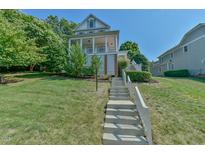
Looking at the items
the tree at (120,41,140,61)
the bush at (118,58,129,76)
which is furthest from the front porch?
the tree at (120,41,140,61)

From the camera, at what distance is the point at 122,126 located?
529cm

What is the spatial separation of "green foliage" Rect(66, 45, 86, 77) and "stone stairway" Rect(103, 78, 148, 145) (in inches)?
323

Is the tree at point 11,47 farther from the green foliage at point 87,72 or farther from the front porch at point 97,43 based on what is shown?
the front porch at point 97,43

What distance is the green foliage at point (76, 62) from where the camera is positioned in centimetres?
1431

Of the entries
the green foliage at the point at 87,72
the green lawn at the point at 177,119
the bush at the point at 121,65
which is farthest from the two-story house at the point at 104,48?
the green lawn at the point at 177,119

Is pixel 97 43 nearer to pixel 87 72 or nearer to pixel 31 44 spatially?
pixel 87 72

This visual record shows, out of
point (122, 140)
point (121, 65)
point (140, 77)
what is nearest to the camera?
point (122, 140)

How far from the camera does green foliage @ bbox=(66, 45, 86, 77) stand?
14.3 meters

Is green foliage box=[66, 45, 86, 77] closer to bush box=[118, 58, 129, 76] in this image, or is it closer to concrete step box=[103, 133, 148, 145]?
bush box=[118, 58, 129, 76]

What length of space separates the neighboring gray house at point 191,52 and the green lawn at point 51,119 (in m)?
18.8

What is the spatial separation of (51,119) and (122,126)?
2.34m

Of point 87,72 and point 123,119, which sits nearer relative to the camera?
point 123,119

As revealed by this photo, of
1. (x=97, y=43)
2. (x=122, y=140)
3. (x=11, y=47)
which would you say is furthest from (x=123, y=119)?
(x=97, y=43)
